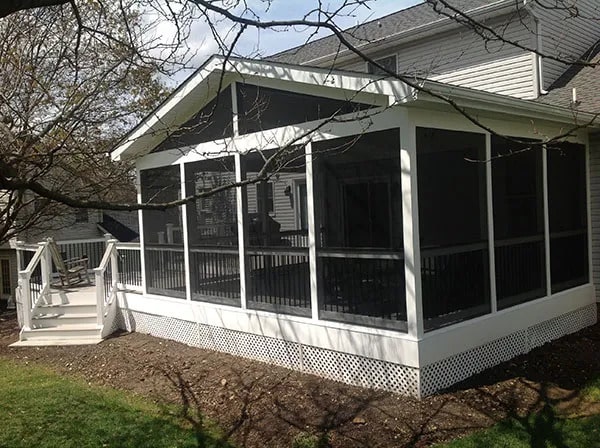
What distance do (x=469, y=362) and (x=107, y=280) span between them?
24.2 feet

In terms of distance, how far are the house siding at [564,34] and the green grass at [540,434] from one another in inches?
290

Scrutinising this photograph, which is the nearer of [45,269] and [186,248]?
[186,248]

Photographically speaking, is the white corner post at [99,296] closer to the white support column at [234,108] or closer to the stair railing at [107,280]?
the stair railing at [107,280]

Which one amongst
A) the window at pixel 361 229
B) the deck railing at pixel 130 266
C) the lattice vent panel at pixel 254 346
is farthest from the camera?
the deck railing at pixel 130 266

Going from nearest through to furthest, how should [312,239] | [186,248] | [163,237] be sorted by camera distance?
[312,239] → [186,248] → [163,237]

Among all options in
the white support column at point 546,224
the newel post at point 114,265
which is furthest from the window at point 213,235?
the white support column at point 546,224

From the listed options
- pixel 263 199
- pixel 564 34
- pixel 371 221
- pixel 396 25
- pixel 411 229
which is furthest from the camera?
pixel 396 25

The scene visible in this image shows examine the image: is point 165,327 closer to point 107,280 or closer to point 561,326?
point 107,280

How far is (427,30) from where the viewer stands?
11875 mm

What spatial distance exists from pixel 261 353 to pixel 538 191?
465 centimetres

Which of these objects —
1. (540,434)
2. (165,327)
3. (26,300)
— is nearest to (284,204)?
(165,327)

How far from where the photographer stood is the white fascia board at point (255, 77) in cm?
570

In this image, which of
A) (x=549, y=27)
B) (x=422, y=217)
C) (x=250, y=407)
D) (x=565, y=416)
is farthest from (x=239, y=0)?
(x=549, y=27)

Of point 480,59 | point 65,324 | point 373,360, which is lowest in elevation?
point 65,324
